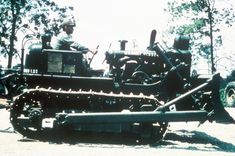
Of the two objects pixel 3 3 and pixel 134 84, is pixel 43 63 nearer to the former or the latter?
pixel 134 84

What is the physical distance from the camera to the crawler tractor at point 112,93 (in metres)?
8.80

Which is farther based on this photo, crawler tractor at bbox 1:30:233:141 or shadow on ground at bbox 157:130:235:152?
shadow on ground at bbox 157:130:235:152

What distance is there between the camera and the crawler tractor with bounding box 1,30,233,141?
8.80 meters

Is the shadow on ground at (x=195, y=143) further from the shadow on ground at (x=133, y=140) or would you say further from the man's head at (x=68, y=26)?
the man's head at (x=68, y=26)

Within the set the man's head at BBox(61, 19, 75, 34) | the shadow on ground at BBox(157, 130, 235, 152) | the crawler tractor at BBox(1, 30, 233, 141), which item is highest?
the man's head at BBox(61, 19, 75, 34)

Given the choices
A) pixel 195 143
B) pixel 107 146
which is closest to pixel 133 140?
pixel 107 146

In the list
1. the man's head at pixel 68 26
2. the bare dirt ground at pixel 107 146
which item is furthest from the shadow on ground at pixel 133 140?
the man's head at pixel 68 26

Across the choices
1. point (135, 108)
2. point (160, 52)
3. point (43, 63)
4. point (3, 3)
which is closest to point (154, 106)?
point (135, 108)

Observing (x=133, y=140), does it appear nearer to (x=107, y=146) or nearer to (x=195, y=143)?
(x=107, y=146)

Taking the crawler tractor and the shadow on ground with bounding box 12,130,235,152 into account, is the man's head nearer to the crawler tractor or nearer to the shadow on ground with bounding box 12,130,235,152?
the crawler tractor

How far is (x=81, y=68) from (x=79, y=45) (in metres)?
0.81

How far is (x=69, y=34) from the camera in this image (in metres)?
10.8

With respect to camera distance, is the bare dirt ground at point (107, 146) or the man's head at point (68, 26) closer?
the bare dirt ground at point (107, 146)

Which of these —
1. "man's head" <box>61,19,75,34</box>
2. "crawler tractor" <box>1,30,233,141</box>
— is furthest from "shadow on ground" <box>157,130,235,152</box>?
"man's head" <box>61,19,75,34</box>
